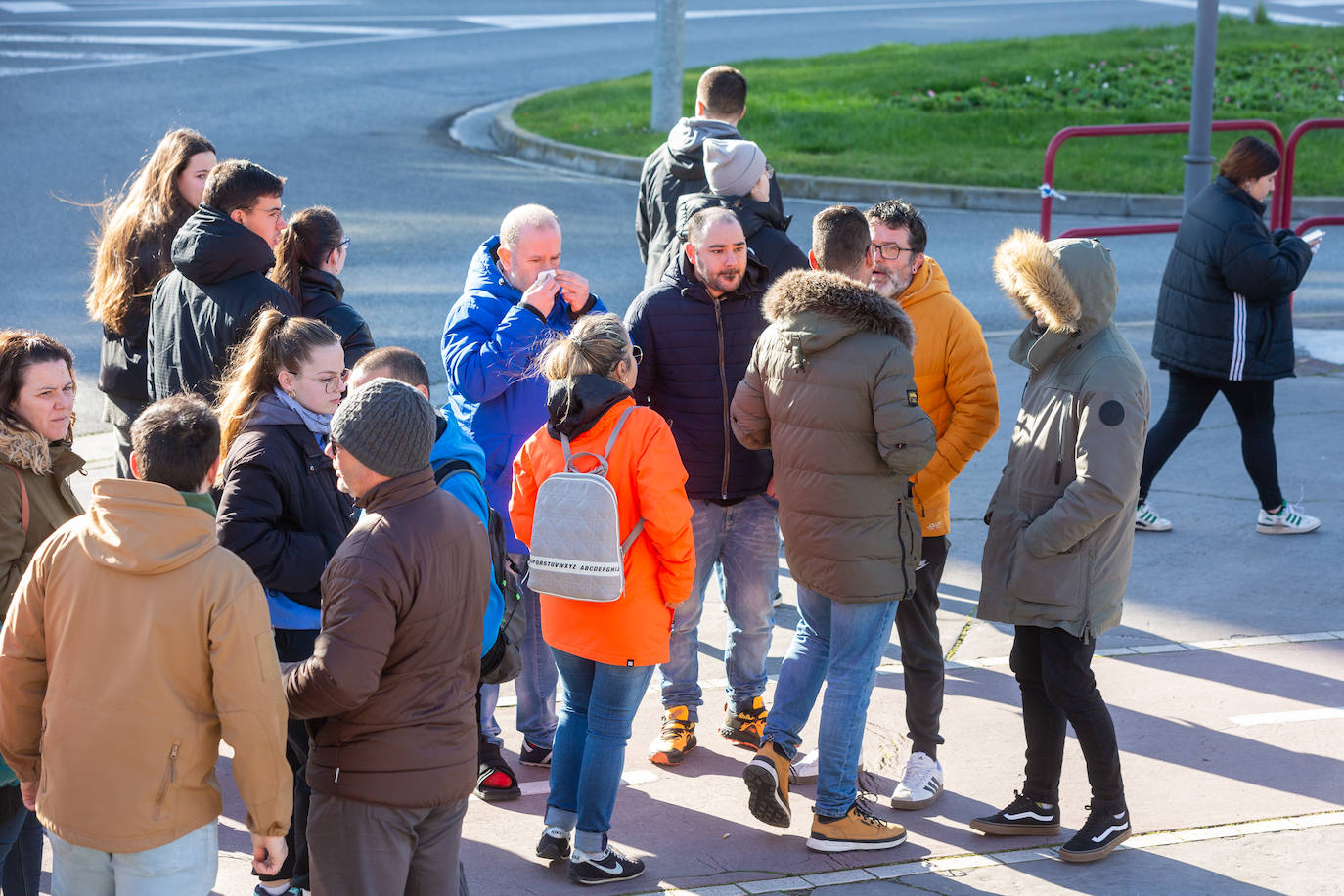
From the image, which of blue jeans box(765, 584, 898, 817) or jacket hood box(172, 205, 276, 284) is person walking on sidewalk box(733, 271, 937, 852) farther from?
jacket hood box(172, 205, 276, 284)

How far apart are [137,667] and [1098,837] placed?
2915 mm

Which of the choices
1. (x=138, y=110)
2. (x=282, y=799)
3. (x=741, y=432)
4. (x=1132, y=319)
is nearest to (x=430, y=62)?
(x=138, y=110)

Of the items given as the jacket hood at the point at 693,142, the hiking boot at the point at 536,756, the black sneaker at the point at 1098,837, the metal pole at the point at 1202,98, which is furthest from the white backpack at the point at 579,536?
the metal pole at the point at 1202,98

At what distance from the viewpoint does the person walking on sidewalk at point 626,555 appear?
4.32 metres

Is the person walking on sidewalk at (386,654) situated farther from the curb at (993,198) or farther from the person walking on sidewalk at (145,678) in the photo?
the curb at (993,198)

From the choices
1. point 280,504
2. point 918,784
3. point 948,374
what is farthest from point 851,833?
point 280,504

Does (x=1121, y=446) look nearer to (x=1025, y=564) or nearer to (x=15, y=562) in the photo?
(x=1025, y=564)

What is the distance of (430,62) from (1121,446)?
18080 mm

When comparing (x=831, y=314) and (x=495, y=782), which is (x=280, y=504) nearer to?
(x=495, y=782)

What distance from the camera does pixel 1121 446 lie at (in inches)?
173

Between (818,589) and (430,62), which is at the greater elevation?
(430,62)

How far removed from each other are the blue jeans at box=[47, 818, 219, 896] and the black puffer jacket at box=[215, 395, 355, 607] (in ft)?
2.81

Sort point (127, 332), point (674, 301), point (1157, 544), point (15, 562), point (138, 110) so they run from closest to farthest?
point (15, 562)
point (674, 301)
point (127, 332)
point (1157, 544)
point (138, 110)

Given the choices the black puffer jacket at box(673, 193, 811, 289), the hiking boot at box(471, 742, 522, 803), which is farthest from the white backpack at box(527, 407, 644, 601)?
the black puffer jacket at box(673, 193, 811, 289)
